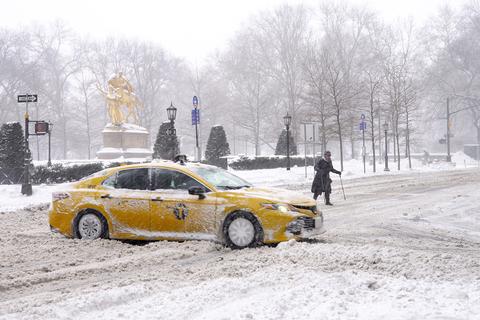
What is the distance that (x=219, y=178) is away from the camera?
984 centimetres

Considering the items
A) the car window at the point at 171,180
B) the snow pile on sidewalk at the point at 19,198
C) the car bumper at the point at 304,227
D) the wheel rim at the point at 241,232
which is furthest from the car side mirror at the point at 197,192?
the snow pile on sidewalk at the point at 19,198

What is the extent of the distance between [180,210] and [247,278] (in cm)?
268

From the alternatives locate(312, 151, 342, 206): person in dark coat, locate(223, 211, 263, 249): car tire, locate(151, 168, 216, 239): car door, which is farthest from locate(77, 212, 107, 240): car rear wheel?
locate(312, 151, 342, 206): person in dark coat

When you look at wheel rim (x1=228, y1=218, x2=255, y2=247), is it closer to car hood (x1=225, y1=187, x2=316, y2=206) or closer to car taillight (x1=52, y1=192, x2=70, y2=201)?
car hood (x1=225, y1=187, x2=316, y2=206)

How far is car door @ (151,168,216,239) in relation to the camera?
912cm

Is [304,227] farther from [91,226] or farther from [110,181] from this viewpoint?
[91,226]

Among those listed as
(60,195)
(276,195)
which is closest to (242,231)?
(276,195)

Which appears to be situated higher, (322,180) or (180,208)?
(322,180)

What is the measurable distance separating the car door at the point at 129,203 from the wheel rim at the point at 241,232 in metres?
1.47

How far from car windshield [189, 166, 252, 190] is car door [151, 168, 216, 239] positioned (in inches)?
10.5

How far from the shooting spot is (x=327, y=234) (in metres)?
10.4

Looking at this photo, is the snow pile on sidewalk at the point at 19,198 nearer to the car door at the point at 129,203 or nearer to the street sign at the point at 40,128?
the street sign at the point at 40,128

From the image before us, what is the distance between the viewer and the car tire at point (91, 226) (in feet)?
32.1

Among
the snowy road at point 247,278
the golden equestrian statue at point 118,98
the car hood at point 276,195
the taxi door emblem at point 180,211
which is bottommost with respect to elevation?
the snowy road at point 247,278
